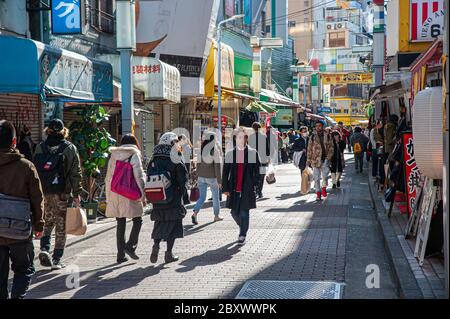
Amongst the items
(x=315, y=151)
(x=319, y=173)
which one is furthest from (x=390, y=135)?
(x=319, y=173)

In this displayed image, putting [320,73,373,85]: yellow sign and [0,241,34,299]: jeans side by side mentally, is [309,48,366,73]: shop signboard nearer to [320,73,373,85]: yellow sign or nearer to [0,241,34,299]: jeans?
[320,73,373,85]: yellow sign

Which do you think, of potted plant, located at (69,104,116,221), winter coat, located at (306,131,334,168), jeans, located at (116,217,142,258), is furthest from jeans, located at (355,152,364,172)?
jeans, located at (116,217,142,258)

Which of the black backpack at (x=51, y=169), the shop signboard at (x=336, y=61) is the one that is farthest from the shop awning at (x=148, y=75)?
the shop signboard at (x=336, y=61)

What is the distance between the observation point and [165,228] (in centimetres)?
999

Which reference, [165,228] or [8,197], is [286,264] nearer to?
[165,228]

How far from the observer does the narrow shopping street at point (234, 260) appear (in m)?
8.41

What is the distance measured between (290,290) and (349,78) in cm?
4912

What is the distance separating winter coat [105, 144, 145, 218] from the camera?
10.0 m

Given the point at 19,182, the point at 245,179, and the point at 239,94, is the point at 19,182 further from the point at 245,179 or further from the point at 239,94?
the point at 239,94

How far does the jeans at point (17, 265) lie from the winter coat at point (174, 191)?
2.99 meters

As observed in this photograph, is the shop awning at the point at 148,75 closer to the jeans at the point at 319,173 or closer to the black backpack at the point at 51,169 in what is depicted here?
the jeans at the point at 319,173

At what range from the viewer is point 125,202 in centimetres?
1006
